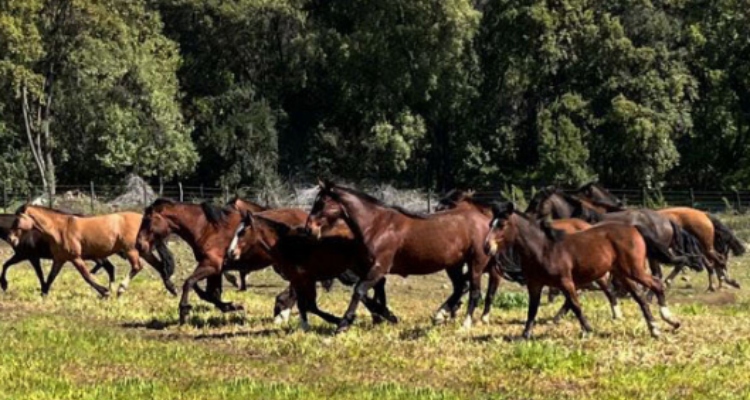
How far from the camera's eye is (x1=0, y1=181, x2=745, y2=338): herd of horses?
38.1 feet

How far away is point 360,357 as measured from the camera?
10.4 meters

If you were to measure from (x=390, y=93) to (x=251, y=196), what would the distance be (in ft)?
31.3

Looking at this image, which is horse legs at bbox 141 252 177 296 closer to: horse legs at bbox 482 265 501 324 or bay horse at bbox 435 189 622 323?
bay horse at bbox 435 189 622 323

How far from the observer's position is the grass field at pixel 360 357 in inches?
341

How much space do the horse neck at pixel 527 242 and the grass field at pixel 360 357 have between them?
97cm

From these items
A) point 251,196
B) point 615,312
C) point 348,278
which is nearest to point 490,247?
point 615,312

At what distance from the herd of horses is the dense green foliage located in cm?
3305

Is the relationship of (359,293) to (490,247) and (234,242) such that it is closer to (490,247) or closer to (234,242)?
(490,247)

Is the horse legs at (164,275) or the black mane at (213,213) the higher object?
the black mane at (213,213)

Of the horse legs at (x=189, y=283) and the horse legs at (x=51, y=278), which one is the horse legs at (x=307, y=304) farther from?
the horse legs at (x=51, y=278)

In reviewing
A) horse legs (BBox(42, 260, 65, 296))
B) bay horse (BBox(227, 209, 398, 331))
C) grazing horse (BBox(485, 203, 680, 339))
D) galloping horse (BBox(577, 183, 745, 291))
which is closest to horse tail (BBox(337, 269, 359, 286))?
bay horse (BBox(227, 209, 398, 331))

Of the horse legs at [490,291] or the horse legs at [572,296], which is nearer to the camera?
the horse legs at [572,296]

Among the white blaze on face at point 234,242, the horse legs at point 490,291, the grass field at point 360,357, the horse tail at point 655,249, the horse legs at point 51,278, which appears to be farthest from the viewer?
the horse legs at point 51,278

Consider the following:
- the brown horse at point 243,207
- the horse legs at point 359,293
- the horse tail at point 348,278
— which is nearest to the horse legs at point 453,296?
the horse tail at point 348,278
